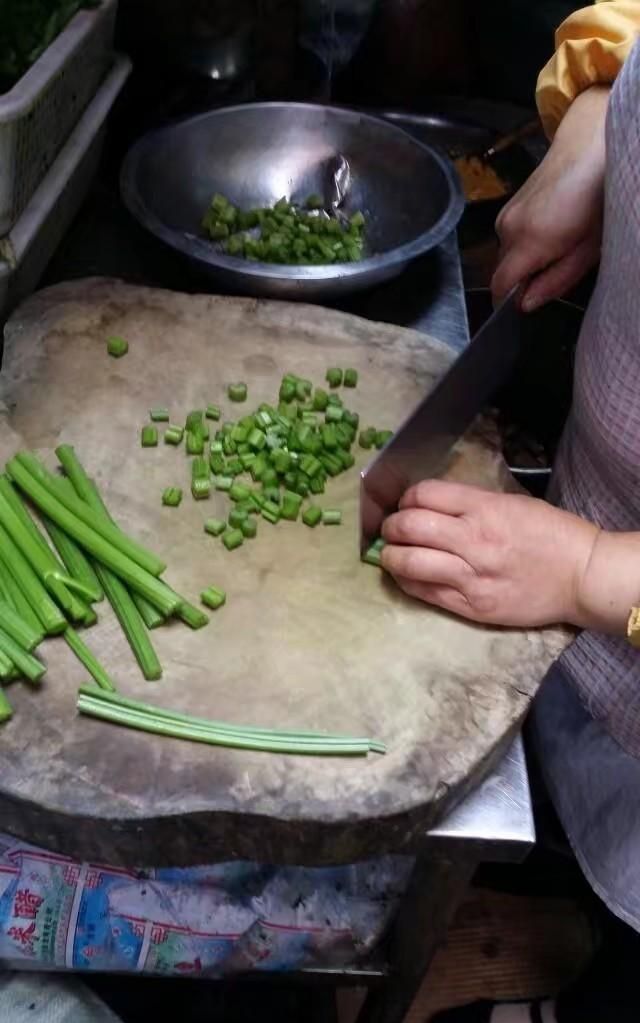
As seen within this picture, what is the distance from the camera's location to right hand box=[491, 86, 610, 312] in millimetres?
1027

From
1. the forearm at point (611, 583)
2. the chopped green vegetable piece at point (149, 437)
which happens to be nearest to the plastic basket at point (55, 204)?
the chopped green vegetable piece at point (149, 437)

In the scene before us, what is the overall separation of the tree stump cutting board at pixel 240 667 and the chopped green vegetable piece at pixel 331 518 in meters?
0.01

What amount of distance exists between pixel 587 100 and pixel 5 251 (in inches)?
27.9

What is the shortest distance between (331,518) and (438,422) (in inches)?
6.4

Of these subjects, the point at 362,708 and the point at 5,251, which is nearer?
the point at 362,708

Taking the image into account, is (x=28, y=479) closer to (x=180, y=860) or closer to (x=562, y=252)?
(x=180, y=860)

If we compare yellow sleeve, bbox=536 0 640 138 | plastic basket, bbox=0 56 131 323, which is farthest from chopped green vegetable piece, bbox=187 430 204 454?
yellow sleeve, bbox=536 0 640 138

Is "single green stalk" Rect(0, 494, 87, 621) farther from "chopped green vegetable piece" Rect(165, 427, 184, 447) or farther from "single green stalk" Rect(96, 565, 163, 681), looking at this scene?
"chopped green vegetable piece" Rect(165, 427, 184, 447)

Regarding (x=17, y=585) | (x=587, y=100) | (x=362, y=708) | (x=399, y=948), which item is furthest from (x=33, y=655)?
(x=587, y=100)

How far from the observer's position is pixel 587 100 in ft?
3.41

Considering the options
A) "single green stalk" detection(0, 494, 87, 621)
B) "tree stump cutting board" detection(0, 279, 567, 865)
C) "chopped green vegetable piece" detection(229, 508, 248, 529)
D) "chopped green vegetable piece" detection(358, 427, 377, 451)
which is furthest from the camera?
"chopped green vegetable piece" detection(358, 427, 377, 451)

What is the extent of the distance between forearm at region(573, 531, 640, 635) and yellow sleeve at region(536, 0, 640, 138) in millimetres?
524

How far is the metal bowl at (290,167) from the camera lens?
1.47 meters

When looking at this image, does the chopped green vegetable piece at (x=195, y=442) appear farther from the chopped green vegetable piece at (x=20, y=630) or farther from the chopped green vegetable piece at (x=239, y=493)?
the chopped green vegetable piece at (x=20, y=630)
